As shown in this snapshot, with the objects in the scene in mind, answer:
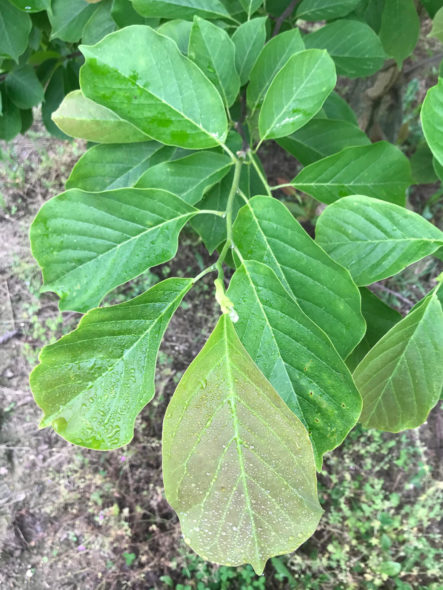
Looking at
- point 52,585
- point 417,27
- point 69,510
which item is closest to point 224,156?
point 417,27

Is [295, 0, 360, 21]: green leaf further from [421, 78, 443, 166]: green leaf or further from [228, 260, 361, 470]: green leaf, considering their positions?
[228, 260, 361, 470]: green leaf

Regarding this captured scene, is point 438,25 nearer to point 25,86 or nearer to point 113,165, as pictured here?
point 113,165

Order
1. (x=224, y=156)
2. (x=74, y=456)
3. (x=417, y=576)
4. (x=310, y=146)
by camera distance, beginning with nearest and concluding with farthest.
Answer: (x=224, y=156)
(x=310, y=146)
(x=417, y=576)
(x=74, y=456)

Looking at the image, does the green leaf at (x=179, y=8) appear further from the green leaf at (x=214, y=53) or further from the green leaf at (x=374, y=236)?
the green leaf at (x=374, y=236)

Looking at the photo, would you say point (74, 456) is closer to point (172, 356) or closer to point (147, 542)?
point (147, 542)

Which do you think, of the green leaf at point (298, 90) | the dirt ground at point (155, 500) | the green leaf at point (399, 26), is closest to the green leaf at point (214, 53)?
the green leaf at point (298, 90)

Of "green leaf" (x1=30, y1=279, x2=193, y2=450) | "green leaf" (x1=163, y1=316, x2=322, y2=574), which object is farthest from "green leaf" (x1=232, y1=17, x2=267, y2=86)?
"green leaf" (x1=163, y1=316, x2=322, y2=574)

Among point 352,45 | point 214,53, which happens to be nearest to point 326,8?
point 352,45
